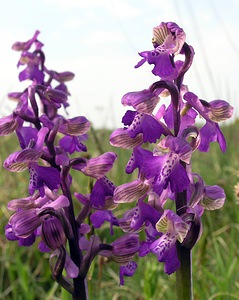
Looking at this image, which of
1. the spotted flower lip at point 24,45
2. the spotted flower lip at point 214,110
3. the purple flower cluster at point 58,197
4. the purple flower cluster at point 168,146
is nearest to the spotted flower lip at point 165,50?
the purple flower cluster at point 168,146

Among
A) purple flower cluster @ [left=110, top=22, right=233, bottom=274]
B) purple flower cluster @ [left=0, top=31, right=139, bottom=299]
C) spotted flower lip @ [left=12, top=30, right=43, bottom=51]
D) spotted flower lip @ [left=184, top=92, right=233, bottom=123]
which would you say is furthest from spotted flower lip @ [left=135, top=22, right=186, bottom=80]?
spotted flower lip @ [left=12, top=30, right=43, bottom=51]

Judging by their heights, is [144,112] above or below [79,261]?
above

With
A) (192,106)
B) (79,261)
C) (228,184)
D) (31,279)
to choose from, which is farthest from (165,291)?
(228,184)

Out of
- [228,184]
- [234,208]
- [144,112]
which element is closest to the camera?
[144,112]

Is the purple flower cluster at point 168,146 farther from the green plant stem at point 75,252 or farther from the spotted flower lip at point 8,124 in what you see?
the spotted flower lip at point 8,124

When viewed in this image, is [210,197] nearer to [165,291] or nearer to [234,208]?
[165,291]

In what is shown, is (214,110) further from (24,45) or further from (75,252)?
(24,45)

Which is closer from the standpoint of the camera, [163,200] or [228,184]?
[163,200]

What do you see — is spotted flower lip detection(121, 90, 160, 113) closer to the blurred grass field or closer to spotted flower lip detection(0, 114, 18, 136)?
spotted flower lip detection(0, 114, 18, 136)
